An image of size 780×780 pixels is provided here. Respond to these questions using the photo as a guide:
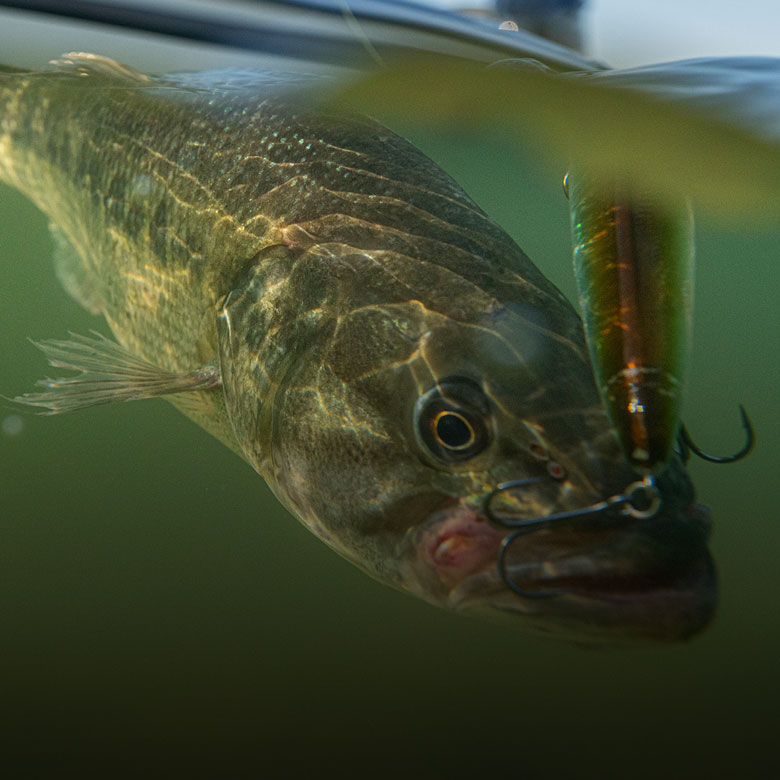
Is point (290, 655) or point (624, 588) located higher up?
point (624, 588)

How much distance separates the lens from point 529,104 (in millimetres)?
2477

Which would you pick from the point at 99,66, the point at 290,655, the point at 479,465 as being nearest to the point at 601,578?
the point at 479,465

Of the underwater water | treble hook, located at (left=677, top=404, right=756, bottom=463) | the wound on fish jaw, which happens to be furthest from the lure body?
the wound on fish jaw

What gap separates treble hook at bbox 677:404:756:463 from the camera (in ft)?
4.68

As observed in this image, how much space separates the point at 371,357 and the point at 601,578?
2.76ft

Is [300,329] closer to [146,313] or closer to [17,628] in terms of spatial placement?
[146,313]

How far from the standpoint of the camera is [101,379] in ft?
7.68

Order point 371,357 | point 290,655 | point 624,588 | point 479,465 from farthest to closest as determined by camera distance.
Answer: point 290,655
point 371,357
point 479,465
point 624,588

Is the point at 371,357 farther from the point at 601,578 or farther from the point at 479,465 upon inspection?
the point at 601,578

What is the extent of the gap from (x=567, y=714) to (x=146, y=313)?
4744mm

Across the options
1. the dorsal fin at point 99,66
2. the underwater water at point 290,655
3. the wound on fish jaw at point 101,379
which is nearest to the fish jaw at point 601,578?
the underwater water at point 290,655

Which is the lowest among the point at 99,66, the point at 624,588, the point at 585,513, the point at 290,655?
the point at 290,655

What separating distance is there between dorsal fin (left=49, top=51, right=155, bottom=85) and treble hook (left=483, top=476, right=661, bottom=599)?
9.00ft

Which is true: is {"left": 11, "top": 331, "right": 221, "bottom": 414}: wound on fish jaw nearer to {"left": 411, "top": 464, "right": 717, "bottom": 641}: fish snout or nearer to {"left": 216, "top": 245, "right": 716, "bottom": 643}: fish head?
{"left": 216, "top": 245, "right": 716, "bottom": 643}: fish head
